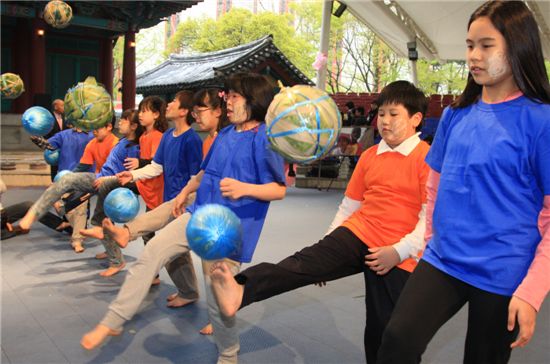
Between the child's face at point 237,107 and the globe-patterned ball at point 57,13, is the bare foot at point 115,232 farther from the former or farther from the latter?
the globe-patterned ball at point 57,13

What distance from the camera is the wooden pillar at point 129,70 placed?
17219 mm

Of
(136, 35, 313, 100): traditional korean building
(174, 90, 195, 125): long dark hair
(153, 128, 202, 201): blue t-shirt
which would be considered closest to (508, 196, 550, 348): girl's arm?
(153, 128, 202, 201): blue t-shirt

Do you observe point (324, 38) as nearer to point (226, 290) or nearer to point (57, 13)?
point (57, 13)

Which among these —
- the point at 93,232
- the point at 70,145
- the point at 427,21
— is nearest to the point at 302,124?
the point at 93,232

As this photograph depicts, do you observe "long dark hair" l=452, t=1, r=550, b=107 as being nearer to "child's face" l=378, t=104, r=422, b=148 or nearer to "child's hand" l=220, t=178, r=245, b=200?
"child's face" l=378, t=104, r=422, b=148

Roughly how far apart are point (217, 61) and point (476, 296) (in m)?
21.9

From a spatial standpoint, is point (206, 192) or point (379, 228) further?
point (206, 192)

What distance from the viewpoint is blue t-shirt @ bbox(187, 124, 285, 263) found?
2881mm

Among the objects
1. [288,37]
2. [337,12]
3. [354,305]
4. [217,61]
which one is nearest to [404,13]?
[337,12]

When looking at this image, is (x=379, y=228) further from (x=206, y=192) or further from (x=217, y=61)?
(x=217, y=61)

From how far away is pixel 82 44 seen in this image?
17.2 meters

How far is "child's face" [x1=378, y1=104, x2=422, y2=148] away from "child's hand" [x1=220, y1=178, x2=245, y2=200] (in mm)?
739

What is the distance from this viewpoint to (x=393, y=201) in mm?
2549

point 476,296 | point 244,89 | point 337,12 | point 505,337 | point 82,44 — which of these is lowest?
point 505,337
